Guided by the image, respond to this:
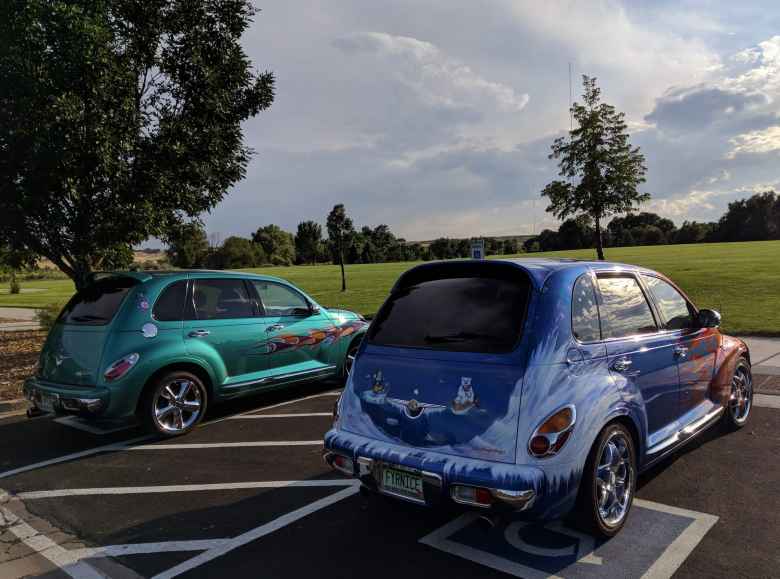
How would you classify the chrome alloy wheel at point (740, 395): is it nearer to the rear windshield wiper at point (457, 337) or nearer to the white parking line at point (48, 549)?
the rear windshield wiper at point (457, 337)

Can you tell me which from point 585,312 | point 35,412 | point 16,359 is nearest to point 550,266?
point 585,312

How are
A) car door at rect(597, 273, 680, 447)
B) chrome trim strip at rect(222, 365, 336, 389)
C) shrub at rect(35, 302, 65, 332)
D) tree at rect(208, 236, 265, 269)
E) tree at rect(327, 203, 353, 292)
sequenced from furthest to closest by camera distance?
1. tree at rect(208, 236, 265, 269)
2. tree at rect(327, 203, 353, 292)
3. shrub at rect(35, 302, 65, 332)
4. chrome trim strip at rect(222, 365, 336, 389)
5. car door at rect(597, 273, 680, 447)

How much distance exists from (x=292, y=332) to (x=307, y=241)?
123488mm

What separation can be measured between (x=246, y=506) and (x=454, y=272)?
2292mm

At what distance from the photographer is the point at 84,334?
5.70 meters

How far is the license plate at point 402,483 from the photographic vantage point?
10.3 feet

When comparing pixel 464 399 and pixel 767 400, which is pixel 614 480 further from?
pixel 767 400

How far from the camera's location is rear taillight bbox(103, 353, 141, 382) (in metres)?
5.41

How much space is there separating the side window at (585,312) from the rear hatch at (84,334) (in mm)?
4461

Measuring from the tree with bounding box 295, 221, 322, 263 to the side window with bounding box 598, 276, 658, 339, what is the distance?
12197 centimetres

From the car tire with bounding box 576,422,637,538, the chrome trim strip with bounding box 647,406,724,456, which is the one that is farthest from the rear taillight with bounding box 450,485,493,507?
the chrome trim strip with bounding box 647,406,724,456

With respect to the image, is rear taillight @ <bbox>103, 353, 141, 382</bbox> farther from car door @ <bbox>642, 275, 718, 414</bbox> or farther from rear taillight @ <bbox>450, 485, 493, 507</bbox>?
car door @ <bbox>642, 275, 718, 414</bbox>

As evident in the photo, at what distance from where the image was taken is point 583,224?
27.7 meters

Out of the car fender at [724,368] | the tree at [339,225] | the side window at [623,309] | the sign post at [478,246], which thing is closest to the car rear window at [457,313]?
the side window at [623,309]
